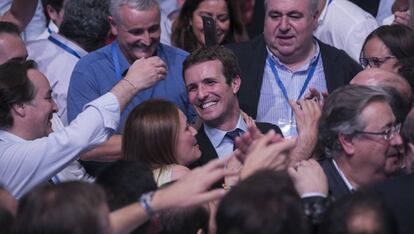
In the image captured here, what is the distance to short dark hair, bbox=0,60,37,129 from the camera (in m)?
4.95

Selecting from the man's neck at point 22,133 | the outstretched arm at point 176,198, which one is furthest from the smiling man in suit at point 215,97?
the outstretched arm at point 176,198

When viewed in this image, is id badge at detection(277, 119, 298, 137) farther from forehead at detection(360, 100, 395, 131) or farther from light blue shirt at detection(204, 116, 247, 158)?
forehead at detection(360, 100, 395, 131)

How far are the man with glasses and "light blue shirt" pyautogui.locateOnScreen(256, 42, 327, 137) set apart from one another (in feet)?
4.06

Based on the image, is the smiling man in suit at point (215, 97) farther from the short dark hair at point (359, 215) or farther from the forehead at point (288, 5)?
the short dark hair at point (359, 215)

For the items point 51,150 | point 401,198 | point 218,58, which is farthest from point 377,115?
point 51,150

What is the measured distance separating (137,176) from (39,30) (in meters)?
4.08

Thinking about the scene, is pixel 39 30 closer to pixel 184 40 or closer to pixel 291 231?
pixel 184 40

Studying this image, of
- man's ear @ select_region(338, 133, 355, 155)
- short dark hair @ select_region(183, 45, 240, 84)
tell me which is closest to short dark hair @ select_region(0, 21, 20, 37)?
short dark hair @ select_region(183, 45, 240, 84)

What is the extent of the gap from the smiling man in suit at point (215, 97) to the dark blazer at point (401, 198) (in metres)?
1.43

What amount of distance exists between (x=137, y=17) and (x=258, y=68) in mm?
803

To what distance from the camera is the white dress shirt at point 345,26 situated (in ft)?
24.2

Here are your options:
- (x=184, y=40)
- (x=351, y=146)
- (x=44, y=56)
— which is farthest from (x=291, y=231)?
(x=184, y=40)

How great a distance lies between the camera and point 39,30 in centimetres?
801

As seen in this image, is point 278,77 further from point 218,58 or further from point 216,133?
point 216,133
